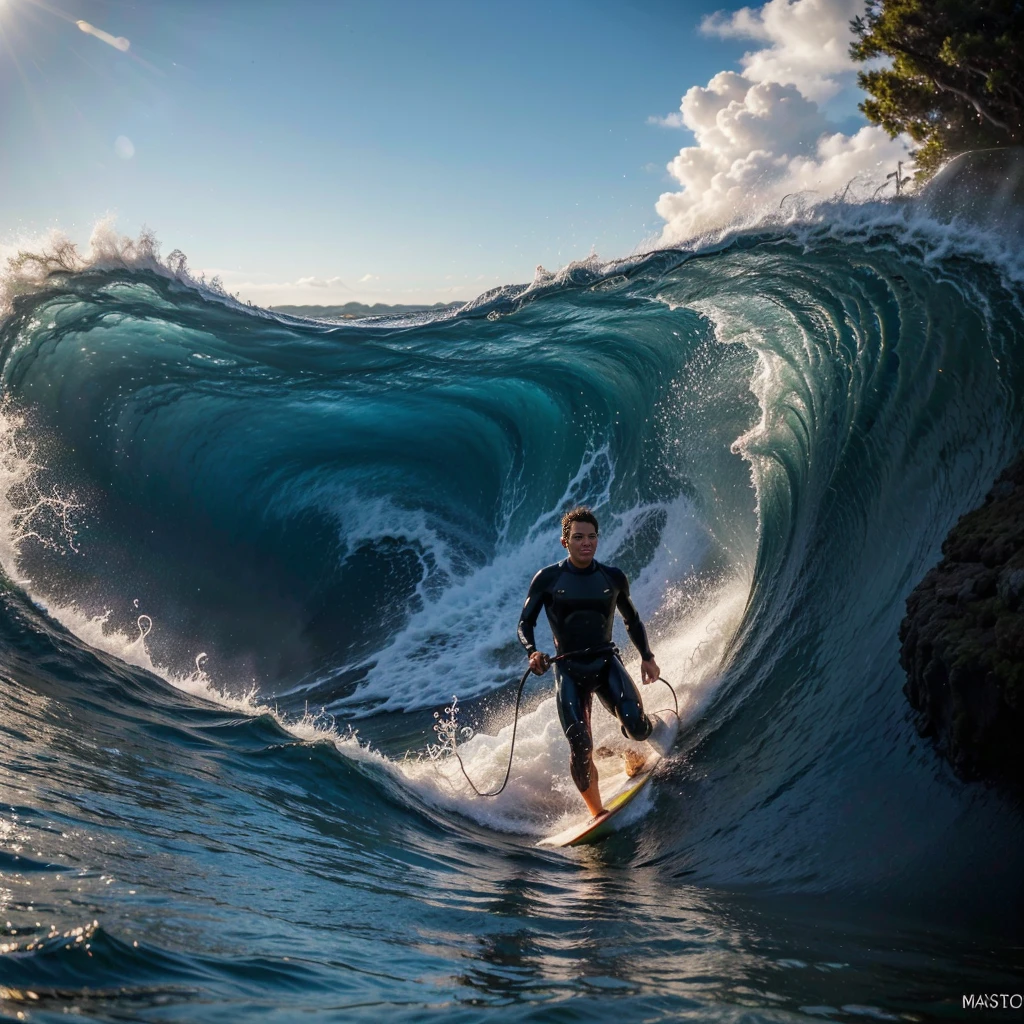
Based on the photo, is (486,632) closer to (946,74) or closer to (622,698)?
(622,698)

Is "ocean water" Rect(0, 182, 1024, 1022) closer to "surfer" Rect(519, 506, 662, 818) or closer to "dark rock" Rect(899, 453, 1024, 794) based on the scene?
"dark rock" Rect(899, 453, 1024, 794)

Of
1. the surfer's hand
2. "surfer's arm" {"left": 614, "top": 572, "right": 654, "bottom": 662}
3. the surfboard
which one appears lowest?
the surfboard

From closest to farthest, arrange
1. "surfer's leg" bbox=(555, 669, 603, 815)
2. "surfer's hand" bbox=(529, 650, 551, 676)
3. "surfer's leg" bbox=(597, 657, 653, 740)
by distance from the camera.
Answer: "surfer's hand" bbox=(529, 650, 551, 676) < "surfer's leg" bbox=(555, 669, 603, 815) < "surfer's leg" bbox=(597, 657, 653, 740)

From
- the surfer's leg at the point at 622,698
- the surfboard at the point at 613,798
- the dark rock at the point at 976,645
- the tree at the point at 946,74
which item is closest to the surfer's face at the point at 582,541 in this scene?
the surfer's leg at the point at 622,698

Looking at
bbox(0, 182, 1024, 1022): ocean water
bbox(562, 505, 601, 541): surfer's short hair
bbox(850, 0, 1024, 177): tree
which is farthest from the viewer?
bbox(850, 0, 1024, 177): tree

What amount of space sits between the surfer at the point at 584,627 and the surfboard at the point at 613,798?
20 centimetres

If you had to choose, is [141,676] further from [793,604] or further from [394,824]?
[793,604]

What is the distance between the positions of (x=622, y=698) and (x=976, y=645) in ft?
8.20

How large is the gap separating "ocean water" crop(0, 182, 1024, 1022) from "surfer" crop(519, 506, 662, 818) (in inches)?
26.3

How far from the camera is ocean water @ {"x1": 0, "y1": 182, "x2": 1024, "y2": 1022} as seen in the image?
2.93 m

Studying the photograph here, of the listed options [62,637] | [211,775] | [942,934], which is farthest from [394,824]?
[62,637]

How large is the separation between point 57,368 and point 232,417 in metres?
2.77

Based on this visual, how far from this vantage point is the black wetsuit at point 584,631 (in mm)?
6039

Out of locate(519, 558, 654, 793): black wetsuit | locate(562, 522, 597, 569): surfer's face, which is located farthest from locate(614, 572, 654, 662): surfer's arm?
locate(562, 522, 597, 569): surfer's face
